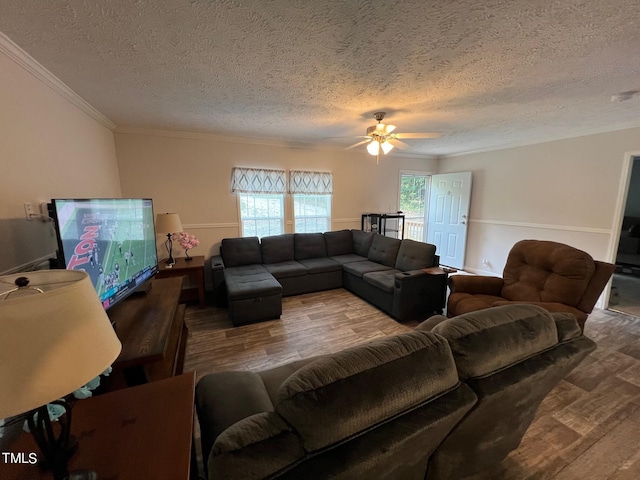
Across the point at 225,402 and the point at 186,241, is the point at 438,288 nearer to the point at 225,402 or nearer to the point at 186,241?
the point at 225,402

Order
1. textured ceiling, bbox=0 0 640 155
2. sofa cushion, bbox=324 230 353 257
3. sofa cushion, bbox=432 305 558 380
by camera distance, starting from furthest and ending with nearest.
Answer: sofa cushion, bbox=324 230 353 257 → textured ceiling, bbox=0 0 640 155 → sofa cushion, bbox=432 305 558 380

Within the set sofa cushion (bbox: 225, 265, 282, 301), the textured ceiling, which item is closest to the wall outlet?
the textured ceiling

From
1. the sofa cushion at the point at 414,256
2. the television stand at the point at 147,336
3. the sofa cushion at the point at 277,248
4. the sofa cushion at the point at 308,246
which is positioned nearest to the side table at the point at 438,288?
the sofa cushion at the point at 414,256

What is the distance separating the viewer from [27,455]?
2.42 ft

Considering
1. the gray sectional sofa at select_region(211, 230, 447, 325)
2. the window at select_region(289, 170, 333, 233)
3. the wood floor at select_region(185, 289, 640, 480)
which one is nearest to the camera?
the wood floor at select_region(185, 289, 640, 480)

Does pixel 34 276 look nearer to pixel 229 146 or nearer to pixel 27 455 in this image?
pixel 27 455

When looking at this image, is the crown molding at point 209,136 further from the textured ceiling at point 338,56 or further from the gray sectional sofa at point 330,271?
the gray sectional sofa at point 330,271

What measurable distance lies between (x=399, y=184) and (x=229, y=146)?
343cm

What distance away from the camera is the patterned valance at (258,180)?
3.96 metres

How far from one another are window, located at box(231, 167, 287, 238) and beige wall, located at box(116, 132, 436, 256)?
12 centimetres

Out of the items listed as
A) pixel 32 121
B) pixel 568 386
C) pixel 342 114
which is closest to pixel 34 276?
pixel 32 121

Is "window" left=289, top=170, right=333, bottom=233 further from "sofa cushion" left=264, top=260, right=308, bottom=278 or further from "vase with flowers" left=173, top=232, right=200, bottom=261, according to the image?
"vase with flowers" left=173, top=232, right=200, bottom=261

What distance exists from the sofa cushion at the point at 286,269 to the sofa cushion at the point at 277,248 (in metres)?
0.13

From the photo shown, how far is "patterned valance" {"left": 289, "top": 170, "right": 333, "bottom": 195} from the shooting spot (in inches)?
171
